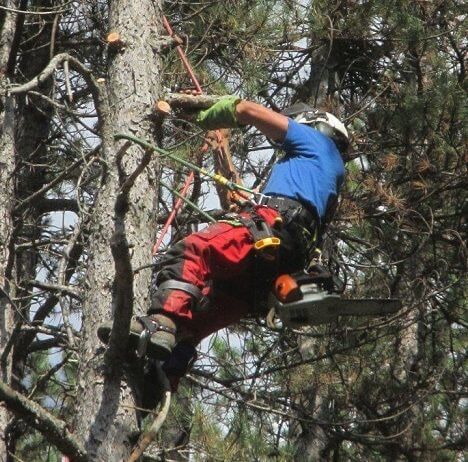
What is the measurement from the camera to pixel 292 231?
4293 mm

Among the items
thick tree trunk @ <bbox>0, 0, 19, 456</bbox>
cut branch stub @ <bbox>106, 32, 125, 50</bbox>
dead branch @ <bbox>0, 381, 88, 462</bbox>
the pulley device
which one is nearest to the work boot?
dead branch @ <bbox>0, 381, 88, 462</bbox>

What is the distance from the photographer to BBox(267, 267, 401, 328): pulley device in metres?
4.25

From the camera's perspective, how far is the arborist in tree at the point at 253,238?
12.8 feet

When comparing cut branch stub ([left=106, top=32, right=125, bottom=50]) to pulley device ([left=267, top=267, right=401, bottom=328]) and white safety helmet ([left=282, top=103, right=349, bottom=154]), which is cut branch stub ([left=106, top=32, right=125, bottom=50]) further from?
pulley device ([left=267, top=267, right=401, bottom=328])

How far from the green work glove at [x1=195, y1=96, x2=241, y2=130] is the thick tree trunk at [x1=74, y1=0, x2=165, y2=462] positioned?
217 millimetres

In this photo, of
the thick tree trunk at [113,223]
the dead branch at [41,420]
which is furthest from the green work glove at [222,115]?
the dead branch at [41,420]

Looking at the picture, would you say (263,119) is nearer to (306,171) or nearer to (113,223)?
(306,171)

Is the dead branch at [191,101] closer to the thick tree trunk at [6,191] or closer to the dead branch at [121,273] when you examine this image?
the dead branch at [121,273]

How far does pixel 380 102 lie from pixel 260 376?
207 cm

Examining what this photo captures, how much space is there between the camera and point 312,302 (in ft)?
13.9

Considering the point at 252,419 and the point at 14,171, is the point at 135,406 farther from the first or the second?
the point at 252,419

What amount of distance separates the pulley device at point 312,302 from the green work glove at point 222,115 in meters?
0.64

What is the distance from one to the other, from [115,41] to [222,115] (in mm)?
487

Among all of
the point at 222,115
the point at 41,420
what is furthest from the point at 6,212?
the point at 41,420
